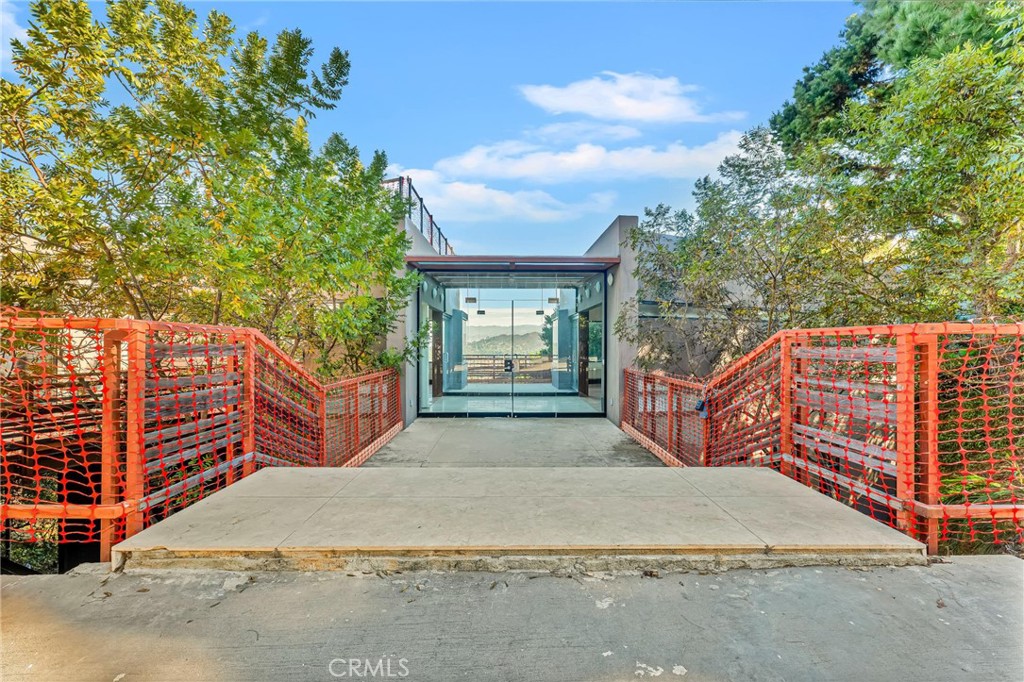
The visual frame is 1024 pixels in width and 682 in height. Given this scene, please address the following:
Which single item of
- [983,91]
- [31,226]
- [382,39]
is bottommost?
[31,226]

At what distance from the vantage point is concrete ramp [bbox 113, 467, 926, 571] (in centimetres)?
233

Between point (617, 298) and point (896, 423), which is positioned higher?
point (617, 298)

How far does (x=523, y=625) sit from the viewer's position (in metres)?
1.87

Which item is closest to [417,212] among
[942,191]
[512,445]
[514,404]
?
[514,404]

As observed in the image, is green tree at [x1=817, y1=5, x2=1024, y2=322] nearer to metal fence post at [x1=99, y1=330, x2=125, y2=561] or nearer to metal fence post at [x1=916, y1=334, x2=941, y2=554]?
metal fence post at [x1=916, y1=334, x2=941, y2=554]

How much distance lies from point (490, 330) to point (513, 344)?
2.31 ft

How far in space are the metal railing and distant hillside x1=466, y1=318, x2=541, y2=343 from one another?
2.31 metres

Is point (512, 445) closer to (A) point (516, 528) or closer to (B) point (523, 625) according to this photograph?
(A) point (516, 528)

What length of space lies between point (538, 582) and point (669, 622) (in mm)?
634

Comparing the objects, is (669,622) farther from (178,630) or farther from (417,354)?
(417,354)

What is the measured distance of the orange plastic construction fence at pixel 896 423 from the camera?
8.43 feet

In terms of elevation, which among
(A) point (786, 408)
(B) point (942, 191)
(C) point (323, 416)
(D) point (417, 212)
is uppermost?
(D) point (417, 212)

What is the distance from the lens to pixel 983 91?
4664 mm

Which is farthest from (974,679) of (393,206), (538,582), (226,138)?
(393,206)
